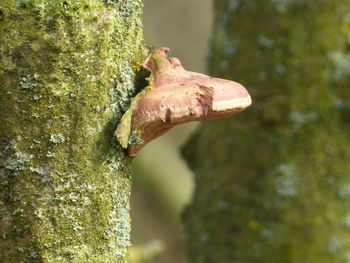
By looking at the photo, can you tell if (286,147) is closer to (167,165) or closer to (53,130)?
(53,130)

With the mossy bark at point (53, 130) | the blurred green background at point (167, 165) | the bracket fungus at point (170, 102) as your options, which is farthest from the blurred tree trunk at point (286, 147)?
the blurred green background at point (167, 165)

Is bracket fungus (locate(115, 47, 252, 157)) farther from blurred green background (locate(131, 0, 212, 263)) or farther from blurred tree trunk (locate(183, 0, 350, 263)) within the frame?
blurred green background (locate(131, 0, 212, 263))

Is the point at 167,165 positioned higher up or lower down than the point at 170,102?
lower down

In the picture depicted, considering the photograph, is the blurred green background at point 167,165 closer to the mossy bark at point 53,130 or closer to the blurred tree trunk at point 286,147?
the blurred tree trunk at point 286,147

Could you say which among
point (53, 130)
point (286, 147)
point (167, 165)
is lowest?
point (167, 165)

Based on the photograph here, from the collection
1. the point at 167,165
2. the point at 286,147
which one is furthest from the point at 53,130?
the point at 167,165

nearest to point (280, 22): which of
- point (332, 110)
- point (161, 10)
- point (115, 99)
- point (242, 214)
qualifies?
point (332, 110)
